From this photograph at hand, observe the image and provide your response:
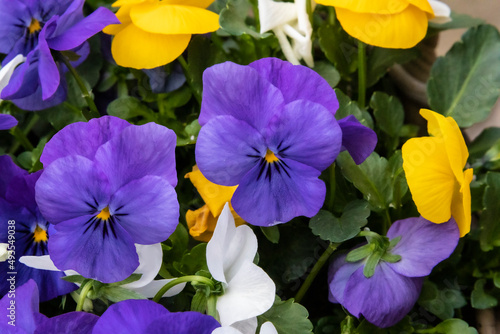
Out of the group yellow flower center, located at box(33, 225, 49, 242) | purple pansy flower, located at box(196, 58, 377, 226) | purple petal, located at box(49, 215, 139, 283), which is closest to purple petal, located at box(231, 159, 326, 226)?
purple pansy flower, located at box(196, 58, 377, 226)

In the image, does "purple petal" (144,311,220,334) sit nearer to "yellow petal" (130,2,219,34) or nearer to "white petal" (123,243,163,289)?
"white petal" (123,243,163,289)

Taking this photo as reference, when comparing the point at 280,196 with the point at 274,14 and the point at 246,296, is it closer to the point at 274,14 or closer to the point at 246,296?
the point at 246,296

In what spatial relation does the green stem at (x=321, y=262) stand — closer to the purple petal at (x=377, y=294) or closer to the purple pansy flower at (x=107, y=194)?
the purple petal at (x=377, y=294)

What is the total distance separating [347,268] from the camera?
1.93 ft

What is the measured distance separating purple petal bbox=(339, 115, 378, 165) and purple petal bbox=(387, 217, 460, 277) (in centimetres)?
10

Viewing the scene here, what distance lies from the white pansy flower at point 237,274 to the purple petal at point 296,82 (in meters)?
0.12

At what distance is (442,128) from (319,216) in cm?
15

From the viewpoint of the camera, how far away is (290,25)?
71cm

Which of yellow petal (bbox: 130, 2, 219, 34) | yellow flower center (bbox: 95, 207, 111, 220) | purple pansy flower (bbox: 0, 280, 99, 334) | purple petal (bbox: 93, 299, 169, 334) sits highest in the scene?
yellow petal (bbox: 130, 2, 219, 34)

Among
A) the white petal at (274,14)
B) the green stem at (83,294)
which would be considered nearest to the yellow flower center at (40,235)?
the green stem at (83,294)

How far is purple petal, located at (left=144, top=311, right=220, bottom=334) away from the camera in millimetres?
425

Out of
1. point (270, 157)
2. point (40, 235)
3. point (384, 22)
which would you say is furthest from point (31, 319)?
point (384, 22)

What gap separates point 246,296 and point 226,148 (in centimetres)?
13

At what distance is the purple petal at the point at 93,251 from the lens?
474mm
